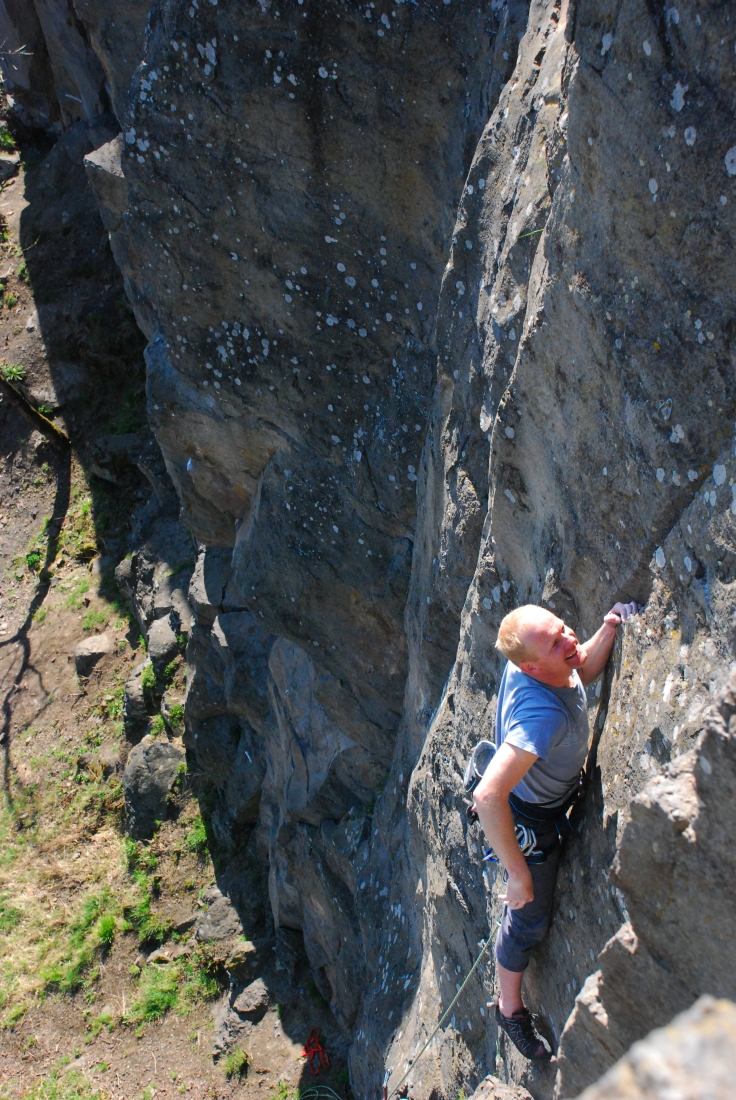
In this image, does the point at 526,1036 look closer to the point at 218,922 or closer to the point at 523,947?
the point at 523,947

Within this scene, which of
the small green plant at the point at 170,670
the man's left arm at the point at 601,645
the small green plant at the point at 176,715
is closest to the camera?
the man's left arm at the point at 601,645

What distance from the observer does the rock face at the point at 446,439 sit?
261cm

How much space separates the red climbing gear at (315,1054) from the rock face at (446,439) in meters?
0.78

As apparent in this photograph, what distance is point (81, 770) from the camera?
43.3 ft

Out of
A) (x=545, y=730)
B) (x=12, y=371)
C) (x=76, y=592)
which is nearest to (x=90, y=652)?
(x=76, y=592)

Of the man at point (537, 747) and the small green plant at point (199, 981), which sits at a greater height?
the man at point (537, 747)

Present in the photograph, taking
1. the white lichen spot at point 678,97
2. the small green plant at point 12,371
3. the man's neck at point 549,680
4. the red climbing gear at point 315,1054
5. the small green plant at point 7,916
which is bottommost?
the red climbing gear at point 315,1054

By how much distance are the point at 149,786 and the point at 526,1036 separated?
9.60 m

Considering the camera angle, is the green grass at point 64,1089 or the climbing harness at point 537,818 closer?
the climbing harness at point 537,818

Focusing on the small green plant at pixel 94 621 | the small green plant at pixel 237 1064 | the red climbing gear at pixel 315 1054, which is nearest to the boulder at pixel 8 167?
the small green plant at pixel 94 621

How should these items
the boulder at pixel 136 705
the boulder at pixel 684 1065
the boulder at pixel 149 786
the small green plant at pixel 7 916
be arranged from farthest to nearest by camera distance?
the boulder at pixel 136 705 → the boulder at pixel 149 786 → the small green plant at pixel 7 916 → the boulder at pixel 684 1065

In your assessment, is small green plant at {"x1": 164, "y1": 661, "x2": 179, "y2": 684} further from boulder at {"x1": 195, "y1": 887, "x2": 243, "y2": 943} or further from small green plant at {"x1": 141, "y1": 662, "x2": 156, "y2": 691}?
boulder at {"x1": 195, "y1": 887, "x2": 243, "y2": 943}

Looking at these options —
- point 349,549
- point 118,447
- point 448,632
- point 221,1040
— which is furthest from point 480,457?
point 118,447

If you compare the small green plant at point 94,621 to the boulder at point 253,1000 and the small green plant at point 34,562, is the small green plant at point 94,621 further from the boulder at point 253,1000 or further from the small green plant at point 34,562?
the boulder at point 253,1000
